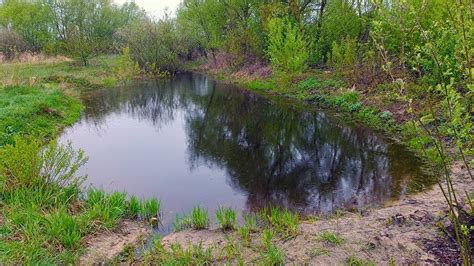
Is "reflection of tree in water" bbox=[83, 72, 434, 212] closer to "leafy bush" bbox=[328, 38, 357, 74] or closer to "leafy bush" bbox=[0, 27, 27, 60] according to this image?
"leafy bush" bbox=[328, 38, 357, 74]

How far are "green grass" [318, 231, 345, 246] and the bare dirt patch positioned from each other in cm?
291

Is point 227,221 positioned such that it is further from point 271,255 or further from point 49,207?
point 49,207

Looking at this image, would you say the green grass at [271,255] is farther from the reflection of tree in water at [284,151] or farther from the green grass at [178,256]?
the reflection of tree in water at [284,151]

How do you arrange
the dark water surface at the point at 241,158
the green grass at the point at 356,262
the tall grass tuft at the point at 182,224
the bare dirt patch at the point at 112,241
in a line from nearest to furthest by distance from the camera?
the green grass at the point at 356,262, the bare dirt patch at the point at 112,241, the tall grass tuft at the point at 182,224, the dark water surface at the point at 241,158

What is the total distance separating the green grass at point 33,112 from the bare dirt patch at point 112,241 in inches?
202

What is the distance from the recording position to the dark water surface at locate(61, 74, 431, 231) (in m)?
7.81

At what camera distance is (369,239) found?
5336 millimetres

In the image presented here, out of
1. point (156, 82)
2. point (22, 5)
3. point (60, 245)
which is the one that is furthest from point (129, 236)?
point (22, 5)

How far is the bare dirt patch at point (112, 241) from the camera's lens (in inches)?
202

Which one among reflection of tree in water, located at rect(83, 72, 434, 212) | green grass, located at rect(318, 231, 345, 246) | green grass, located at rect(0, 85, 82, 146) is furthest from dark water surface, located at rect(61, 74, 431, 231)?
green grass, located at rect(318, 231, 345, 246)

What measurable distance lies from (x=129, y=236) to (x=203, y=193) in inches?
94.0

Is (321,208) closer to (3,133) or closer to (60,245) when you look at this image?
(60,245)

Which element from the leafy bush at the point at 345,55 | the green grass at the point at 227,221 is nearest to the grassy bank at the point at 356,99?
the leafy bush at the point at 345,55

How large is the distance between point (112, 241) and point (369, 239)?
13.1ft
